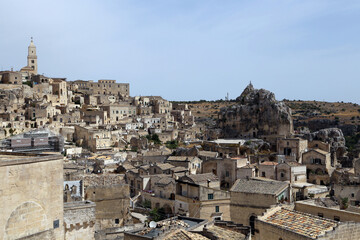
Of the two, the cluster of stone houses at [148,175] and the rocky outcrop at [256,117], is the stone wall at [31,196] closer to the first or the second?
the cluster of stone houses at [148,175]

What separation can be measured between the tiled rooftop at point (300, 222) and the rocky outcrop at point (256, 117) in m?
36.7

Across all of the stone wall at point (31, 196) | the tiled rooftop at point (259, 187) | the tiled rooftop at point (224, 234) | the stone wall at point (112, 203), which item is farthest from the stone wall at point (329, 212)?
the stone wall at point (112, 203)

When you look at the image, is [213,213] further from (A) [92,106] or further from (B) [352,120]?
(B) [352,120]

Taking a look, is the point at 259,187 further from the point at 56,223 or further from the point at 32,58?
the point at 32,58

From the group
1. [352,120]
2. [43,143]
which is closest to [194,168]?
[43,143]

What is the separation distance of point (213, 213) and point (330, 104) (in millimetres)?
94354

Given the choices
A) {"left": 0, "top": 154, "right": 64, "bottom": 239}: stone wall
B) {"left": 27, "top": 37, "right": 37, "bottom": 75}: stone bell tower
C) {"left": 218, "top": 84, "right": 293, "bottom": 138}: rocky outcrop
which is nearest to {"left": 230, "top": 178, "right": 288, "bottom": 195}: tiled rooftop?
{"left": 0, "top": 154, "right": 64, "bottom": 239}: stone wall

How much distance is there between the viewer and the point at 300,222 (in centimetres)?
1259

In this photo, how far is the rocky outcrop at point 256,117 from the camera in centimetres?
4962

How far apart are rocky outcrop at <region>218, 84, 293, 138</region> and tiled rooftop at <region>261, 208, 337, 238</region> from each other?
36.7m

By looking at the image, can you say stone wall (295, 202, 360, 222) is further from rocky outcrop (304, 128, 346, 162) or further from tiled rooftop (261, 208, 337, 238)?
rocky outcrop (304, 128, 346, 162)

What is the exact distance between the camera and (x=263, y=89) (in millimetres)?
53812

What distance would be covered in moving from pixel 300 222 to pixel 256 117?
40049 mm

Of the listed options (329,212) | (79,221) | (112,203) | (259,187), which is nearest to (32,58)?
(112,203)
